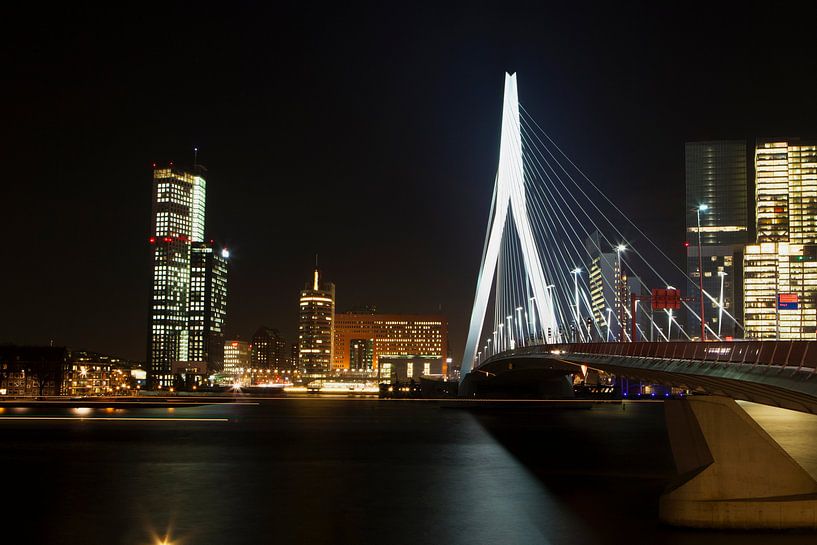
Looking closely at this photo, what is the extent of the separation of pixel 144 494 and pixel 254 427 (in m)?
28.6

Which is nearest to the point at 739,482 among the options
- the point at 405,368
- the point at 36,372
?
the point at 36,372

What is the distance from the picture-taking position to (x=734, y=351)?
1816 cm

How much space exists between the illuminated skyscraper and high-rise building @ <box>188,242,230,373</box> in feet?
4.09

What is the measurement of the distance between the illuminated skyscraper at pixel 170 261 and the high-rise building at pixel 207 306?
1.25 metres

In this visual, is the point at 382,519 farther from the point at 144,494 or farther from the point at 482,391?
the point at 482,391

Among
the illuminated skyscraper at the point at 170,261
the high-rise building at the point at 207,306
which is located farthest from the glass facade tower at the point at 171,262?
the high-rise building at the point at 207,306

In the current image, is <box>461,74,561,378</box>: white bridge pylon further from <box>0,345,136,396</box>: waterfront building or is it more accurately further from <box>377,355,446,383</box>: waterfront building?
<box>377,355,446,383</box>: waterfront building

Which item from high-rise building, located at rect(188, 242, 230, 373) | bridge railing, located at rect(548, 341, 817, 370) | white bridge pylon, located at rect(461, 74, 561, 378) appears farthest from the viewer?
high-rise building, located at rect(188, 242, 230, 373)

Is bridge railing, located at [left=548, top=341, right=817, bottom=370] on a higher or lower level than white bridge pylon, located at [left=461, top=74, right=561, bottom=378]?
lower

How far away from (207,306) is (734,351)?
6616 inches

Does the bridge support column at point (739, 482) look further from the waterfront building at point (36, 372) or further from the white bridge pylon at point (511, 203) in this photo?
the waterfront building at point (36, 372)

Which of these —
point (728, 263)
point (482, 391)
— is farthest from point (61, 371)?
point (728, 263)

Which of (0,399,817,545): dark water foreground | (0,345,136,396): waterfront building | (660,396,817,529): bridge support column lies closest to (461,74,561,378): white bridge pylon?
(0,399,817,545): dark water foreground

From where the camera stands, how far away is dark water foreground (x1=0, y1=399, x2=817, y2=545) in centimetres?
1938
